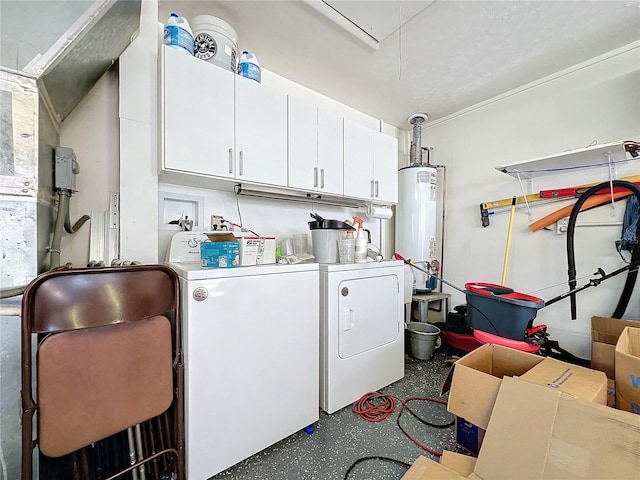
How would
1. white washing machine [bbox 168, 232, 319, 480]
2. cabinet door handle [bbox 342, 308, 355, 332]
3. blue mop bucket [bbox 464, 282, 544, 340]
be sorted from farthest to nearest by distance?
cabinet door handle [bbox 342, 308, 355, 332] → blue mop bucket [bbox 464, 282, 544, 340] → white washing machine [bbox 168, 232, 319, 480]

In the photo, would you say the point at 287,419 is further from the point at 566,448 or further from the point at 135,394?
the point at 566,448

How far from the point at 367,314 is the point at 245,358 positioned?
938mm

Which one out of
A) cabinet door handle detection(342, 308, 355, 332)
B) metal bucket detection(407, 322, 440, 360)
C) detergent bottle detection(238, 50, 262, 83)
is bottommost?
metal bucket detection(407, 322, 440, 360)

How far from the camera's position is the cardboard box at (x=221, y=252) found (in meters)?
1.32

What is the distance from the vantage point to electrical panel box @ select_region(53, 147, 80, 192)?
4.11 ft

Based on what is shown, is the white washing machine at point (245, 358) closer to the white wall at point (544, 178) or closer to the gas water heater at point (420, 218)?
the gas water heater at point (420, 218)

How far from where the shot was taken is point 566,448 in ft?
2.96

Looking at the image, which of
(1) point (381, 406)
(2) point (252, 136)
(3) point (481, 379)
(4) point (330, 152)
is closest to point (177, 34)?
(2) point (252, 136)

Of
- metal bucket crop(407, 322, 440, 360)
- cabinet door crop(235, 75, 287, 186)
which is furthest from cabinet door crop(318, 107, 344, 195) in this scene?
metal bucket crop(407, 322, 440, 360)

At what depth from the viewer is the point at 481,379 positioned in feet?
4.06

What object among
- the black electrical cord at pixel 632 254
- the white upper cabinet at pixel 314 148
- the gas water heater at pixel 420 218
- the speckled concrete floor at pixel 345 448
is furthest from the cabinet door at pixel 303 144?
the black electrical cord at pixel 632 254

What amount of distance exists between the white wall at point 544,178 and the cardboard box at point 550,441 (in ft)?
5.90

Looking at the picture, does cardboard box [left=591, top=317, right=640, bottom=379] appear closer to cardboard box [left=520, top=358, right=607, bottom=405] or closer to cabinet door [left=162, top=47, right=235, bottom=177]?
cardboard box [left=520, top=358, right=607, bottom=405]

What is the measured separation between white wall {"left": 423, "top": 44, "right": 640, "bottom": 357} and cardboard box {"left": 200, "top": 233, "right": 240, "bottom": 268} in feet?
8.80
